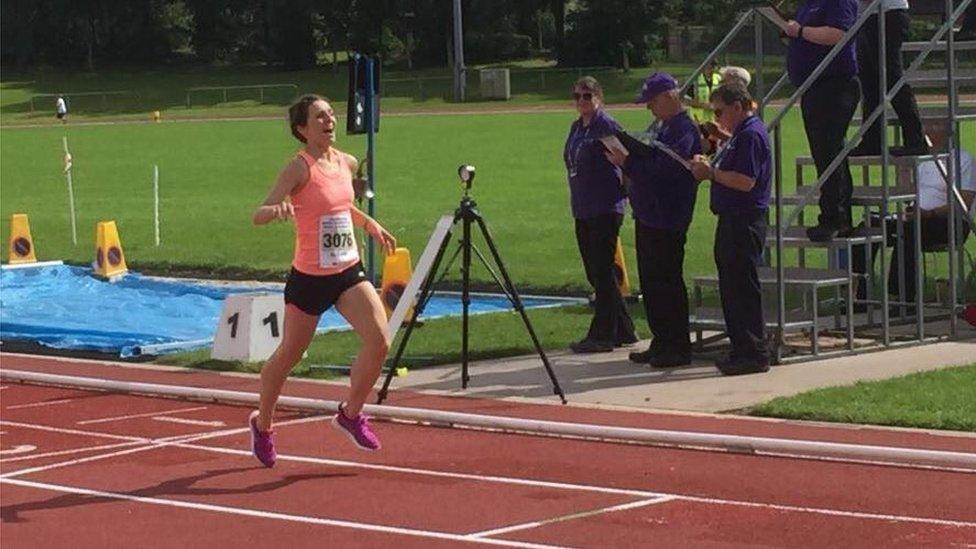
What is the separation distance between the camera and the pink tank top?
10438 mm

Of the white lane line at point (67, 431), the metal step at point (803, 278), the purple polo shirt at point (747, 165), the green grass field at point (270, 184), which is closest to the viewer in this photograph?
the white lane line at point (67, 431)

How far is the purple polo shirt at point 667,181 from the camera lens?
13641 millimetres

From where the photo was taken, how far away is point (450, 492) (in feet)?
32.2

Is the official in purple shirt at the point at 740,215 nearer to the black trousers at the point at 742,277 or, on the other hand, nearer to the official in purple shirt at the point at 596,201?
the black trousers at the point at 742,277

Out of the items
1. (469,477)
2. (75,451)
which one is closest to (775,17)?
(469,477)

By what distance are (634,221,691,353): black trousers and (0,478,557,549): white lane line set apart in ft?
16.5

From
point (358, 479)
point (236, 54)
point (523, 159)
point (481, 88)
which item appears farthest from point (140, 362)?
point (236, 54)

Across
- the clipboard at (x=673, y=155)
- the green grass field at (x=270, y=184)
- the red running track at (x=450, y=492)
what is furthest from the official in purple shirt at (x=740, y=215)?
the green grass field at (x=270, y=184)

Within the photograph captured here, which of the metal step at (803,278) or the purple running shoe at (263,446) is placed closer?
the purple running shoe at (263,446)

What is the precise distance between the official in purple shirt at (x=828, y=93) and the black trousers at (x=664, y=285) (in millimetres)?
1347

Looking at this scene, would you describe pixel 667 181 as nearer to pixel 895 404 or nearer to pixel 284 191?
pixel 895 404

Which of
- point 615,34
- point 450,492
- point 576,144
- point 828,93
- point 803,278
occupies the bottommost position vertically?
point 450,492

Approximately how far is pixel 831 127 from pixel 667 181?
1.54 m

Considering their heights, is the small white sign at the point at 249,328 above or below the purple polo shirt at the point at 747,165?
below
